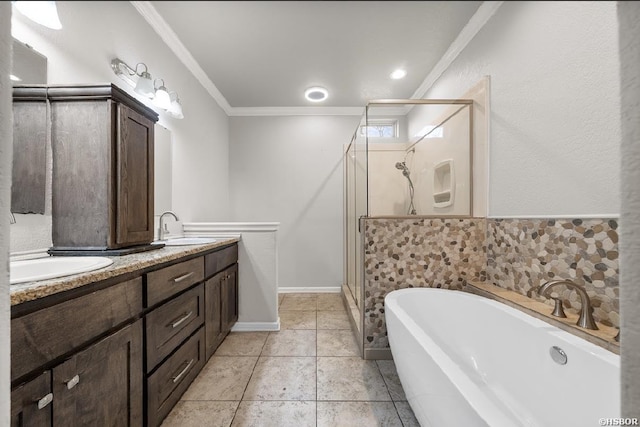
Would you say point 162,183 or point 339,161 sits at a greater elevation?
point 339,161

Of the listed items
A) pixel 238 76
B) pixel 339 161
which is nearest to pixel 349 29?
pixel 238 76

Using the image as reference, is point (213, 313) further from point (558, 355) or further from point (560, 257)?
point (560, 257)

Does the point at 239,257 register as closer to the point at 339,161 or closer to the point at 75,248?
the point at 75,248

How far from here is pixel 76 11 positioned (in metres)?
0.40

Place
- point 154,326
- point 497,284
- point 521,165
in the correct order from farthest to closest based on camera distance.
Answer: point 497,284 < point 521,165 < point 154,326

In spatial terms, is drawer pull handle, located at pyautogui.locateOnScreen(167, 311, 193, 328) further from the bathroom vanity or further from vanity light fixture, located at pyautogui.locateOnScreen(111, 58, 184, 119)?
vanity light fixture, located at pyautogui.locateOnScreen(111, 58, 184, 119)

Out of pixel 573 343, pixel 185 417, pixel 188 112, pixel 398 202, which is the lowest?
pixel 185 417

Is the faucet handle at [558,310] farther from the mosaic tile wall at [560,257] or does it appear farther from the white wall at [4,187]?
the white wall at [4,187]

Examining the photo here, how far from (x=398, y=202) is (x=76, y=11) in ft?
6.10

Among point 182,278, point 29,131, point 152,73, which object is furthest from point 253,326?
point 152,73

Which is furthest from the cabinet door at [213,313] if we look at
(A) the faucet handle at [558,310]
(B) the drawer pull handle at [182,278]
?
(A) the faucet handle at [558,310]

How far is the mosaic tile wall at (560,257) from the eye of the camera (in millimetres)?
997

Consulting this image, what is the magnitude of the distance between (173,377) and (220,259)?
2.50 feet

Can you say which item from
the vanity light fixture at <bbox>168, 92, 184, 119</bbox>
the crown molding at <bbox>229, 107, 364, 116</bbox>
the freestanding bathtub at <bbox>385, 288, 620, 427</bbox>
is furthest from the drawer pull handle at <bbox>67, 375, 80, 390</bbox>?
the crown molding at <bbox>229, 107, 364, 116</bbox>
